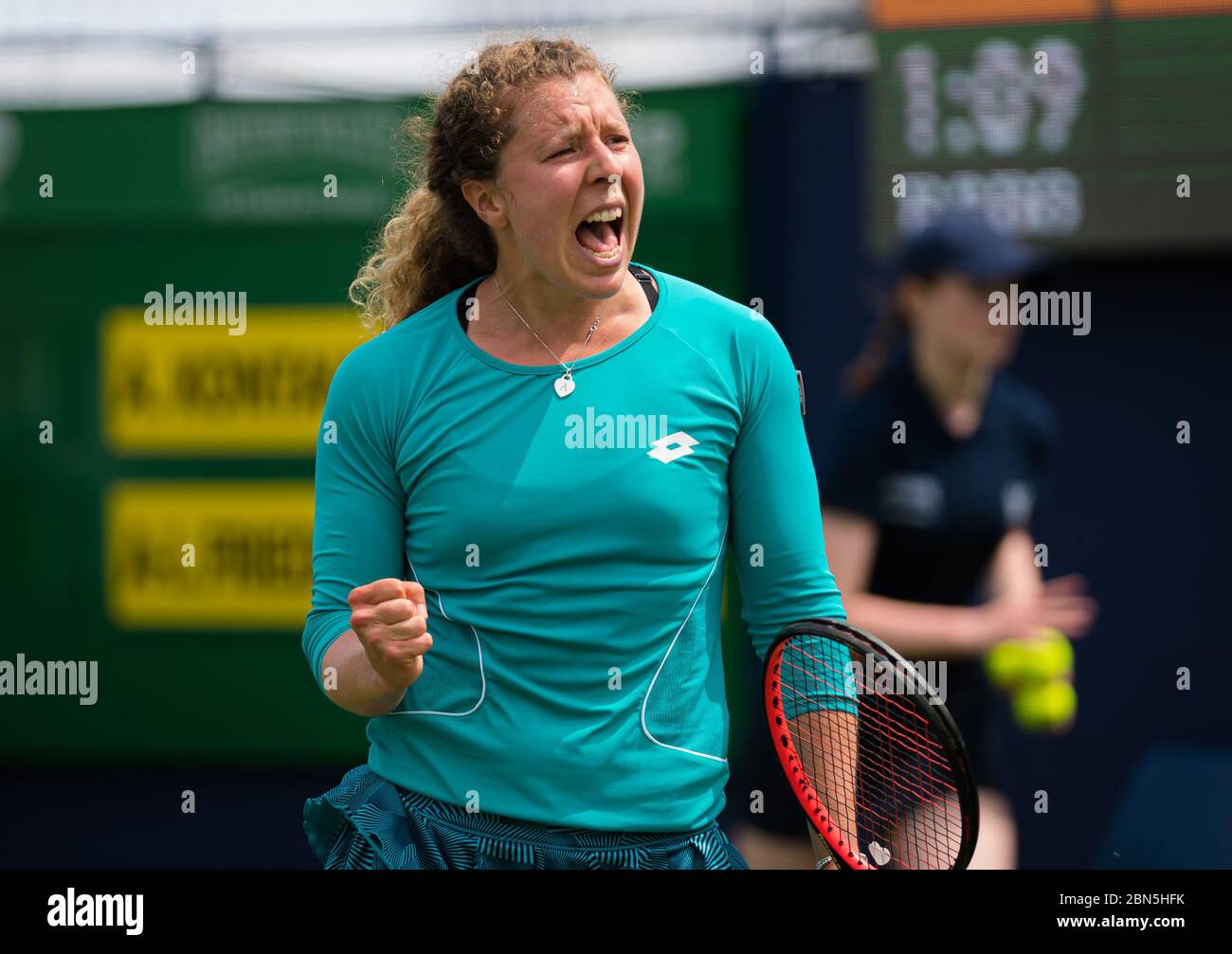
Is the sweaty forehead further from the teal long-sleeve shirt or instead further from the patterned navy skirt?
the patterned navy skirt

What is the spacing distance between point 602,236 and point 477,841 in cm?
69

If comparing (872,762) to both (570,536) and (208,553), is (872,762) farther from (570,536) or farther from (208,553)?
(208,553)

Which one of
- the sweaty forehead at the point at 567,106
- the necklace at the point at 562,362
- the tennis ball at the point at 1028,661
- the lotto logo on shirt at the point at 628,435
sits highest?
the sweaty forehead at the point at 567,106

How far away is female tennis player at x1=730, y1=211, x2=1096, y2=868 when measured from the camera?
108 inches

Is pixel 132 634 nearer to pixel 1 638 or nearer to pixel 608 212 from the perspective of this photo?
pixel 1 638

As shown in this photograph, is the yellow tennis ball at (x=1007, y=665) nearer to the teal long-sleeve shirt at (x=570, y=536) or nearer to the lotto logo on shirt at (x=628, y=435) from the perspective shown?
the teal long-sleeve shirt at (x=570, y=536)

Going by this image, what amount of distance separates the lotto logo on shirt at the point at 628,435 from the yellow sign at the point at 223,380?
2871 millimetres

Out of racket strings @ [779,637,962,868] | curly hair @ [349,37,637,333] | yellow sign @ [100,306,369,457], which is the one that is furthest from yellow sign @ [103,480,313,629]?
racket strings @ [779,637,962,868]

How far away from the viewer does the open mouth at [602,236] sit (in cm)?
162

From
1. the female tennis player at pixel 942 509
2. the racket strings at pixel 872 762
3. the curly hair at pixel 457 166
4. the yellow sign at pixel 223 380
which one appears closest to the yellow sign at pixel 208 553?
the yellow sign at pixel 223 380

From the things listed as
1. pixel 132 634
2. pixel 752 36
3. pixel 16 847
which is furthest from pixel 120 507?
pixel 752 36

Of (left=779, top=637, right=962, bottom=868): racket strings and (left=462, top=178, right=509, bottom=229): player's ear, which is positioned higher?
(left=462, top=178, right=509, bottom=229): player's ear

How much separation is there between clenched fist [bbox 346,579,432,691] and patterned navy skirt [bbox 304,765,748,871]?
0.72 ft

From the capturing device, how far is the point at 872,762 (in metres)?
1.91
